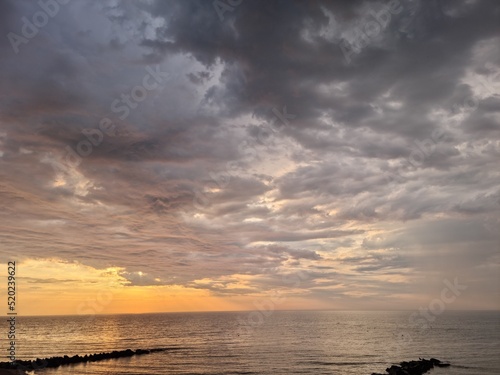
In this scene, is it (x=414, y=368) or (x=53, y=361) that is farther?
(x=53, y=361)

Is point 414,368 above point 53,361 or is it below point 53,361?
below

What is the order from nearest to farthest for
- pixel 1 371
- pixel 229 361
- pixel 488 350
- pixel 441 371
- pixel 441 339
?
pixel 1 371 < pixel 441 371 < pixel 229 361 < pixel 488 350 < pixel 441 339

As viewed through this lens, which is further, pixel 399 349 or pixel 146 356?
pixel 399 349

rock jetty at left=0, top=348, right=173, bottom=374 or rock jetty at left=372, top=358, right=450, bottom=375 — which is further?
rock jetty at left=0, top=348, right=173, bottom=374

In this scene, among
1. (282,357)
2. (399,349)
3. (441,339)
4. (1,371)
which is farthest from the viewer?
(441,339)

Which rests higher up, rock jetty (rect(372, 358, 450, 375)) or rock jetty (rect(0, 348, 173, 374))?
rock jetty (rect(0, 348, 173, 374))

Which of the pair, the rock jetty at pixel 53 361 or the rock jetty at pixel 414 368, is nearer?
the rock jetty at pixel 414 368

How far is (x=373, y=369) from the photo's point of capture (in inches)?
2685

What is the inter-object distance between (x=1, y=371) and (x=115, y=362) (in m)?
22.2

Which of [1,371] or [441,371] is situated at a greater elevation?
[1,371]

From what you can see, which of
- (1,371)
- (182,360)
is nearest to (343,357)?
(182,360)

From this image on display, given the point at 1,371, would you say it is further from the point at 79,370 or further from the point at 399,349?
the point at 399,349

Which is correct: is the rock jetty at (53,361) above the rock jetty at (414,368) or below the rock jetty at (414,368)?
above

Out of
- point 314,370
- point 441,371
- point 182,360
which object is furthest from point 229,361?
point 441,371
